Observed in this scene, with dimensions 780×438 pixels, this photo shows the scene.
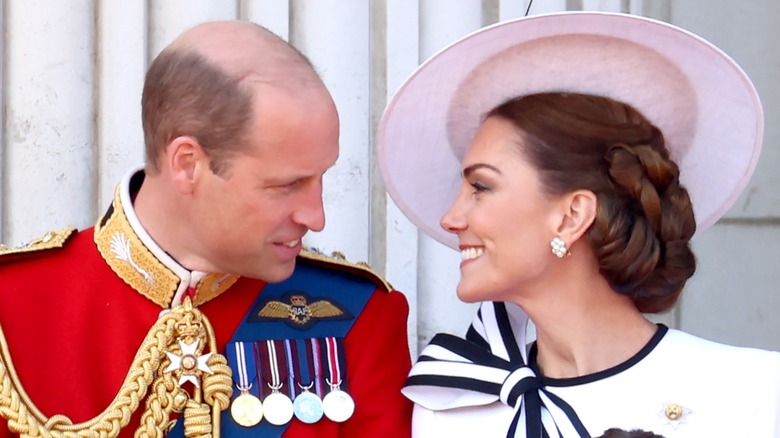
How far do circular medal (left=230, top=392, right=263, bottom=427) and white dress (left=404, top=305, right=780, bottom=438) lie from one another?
29cm

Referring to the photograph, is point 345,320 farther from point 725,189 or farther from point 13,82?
point 13,82

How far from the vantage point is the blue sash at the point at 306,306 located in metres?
2.72

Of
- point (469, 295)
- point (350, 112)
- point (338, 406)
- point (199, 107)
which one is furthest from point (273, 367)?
point (350, 112)

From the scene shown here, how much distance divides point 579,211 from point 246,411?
656mm

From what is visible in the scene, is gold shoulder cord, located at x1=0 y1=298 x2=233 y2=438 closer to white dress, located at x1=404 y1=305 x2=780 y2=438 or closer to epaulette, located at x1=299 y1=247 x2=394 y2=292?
epaulette, located at x1=299 y1=247 x2=394 y2=292

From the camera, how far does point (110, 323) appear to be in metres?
2.64

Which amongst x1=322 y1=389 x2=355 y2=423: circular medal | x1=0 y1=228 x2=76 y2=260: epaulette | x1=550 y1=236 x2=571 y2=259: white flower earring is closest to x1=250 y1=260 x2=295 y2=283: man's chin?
x1=322 y1=389 x2=355 y2=423: circular medal

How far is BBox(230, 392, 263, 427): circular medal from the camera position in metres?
2.61

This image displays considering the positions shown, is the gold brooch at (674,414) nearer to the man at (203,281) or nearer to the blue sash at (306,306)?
the man at (203,281)

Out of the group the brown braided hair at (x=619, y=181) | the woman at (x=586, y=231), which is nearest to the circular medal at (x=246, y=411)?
the woman at (x=586, y=231)

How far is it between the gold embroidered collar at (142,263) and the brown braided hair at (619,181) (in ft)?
2.00

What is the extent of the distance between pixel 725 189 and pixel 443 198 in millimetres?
524

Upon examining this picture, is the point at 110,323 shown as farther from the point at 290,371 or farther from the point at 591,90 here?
the point at 591,90

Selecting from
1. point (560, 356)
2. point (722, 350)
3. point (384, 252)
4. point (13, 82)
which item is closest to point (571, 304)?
point (560, 356)
